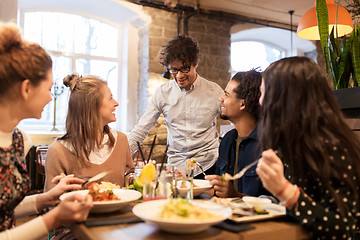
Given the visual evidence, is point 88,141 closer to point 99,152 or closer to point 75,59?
point 99,152

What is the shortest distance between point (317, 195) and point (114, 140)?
1.24 meters

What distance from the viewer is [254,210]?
1.29 metres

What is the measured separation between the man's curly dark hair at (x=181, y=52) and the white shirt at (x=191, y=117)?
0.27 metres

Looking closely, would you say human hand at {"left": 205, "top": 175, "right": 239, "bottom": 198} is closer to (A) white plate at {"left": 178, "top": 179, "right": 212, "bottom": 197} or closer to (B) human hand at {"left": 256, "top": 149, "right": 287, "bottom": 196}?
(A) white plate at {"left": 178, "top": 179, "right": 212, "bottom": 197}

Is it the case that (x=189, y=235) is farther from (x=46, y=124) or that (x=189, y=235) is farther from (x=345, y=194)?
(x=46, y=124)

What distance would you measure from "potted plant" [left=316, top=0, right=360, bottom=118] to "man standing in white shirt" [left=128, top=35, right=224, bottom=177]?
1000 mm

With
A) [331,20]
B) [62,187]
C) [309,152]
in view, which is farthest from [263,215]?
[331,20]

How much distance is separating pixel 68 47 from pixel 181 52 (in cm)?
324

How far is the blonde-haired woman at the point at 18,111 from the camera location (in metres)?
1.17

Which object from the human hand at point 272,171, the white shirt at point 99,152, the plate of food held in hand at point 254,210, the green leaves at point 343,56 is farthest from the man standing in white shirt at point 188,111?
the human hand at point 272,171

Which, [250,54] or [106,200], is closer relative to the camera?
[106,200]

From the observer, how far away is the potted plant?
2.16 metres

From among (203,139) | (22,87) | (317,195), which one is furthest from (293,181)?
(203,139)

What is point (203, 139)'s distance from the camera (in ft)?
9.89
